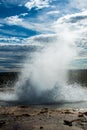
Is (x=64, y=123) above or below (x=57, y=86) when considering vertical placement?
below

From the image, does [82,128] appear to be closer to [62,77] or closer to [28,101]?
[28,101]

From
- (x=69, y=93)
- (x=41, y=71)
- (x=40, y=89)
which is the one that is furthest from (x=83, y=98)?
(x=41, y=71)

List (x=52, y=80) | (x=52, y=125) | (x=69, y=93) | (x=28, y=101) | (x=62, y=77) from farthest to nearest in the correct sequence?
1. (x=62, y=77)
2. (x=52, y=80)
3. (x=69, y=93)
4. (x=28, y=101)
5. (x=52, y=125)

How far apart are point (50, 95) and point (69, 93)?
266 centimetres

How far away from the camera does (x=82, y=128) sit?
45.1 feet

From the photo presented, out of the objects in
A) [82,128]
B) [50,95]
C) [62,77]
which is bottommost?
[82,128]

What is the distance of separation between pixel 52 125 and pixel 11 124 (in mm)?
2228

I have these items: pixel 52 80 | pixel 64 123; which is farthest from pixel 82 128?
pixel 52 80

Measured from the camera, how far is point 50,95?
31.5m

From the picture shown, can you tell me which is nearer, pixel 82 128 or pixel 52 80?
pixel 82 128

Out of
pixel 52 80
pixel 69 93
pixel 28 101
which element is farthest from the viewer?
pixel 52 80

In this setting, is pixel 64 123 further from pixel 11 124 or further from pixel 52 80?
pixel 52 80

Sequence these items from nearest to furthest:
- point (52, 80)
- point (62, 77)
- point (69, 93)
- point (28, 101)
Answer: point (28, 101), point (69, 93), point (52, 80), point (62, 77)

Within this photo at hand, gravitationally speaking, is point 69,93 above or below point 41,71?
below
